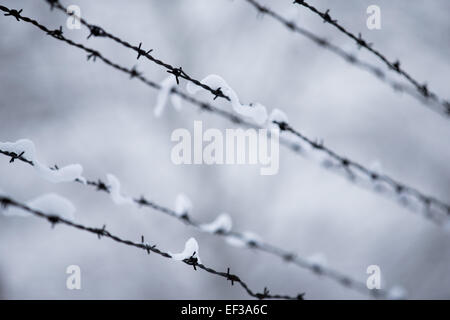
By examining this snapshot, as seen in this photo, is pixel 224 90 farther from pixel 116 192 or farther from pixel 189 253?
pixel 189 253

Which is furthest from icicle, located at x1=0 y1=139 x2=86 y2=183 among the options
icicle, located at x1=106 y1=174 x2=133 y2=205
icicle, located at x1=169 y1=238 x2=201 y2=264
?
icicle, located at x1=169 y1=238 x2=201 y2=264

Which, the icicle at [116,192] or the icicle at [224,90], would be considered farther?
the icicle at [224,90]

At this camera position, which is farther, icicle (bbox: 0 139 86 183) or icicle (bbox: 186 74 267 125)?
icicle (bbox: 186 74 267 125)

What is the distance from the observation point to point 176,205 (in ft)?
6.81

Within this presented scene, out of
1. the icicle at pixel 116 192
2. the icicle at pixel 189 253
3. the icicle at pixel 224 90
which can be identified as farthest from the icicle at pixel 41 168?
the icicle at pixel 224 90

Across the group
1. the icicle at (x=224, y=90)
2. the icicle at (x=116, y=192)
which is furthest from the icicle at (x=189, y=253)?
the icicle at (x=224, y=90)

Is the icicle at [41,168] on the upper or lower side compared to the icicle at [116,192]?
upper

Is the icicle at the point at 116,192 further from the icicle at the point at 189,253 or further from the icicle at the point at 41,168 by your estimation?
the icicle at the point at 189,253

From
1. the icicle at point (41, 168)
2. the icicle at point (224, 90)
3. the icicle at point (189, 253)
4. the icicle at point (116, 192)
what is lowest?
the icicle at point (189, 253)

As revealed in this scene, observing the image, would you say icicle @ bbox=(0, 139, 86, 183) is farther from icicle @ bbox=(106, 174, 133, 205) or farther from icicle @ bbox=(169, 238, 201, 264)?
icicle @ bbox=(169, 238, 201, 264)
